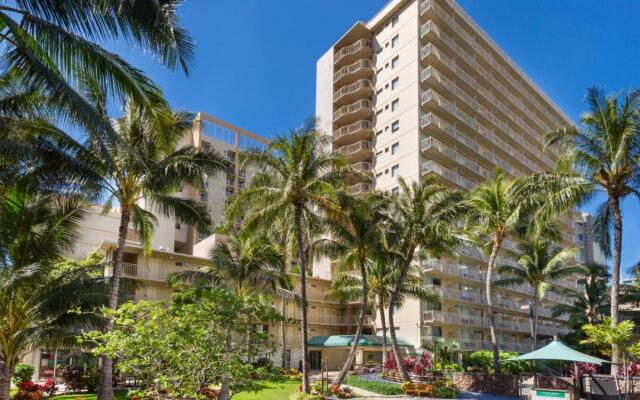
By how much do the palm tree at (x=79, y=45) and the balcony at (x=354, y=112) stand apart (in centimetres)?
5249

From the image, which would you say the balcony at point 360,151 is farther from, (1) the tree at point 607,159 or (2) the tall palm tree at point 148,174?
(2) the tall palm tree at point 148,174

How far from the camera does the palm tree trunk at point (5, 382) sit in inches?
725

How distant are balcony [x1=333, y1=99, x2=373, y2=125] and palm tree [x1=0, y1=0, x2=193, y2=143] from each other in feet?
172

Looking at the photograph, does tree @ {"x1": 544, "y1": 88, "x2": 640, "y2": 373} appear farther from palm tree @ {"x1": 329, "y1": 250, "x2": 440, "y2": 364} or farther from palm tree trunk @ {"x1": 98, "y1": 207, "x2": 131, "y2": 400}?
palm tree trunk @ {"x1": 98, "y1": 207, "x2": 131, "y2": 400}

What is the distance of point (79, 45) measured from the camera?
32.0 ft

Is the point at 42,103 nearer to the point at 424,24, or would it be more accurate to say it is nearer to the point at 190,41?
the point at 190,41

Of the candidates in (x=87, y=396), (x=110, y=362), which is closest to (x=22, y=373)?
(x=87, y=396)

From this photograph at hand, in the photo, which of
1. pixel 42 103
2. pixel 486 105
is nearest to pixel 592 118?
pixel 42 103

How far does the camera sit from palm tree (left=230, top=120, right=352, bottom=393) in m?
26.7

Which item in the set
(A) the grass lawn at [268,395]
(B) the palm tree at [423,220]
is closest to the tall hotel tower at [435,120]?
→ (B) the palm tree at [423,220]

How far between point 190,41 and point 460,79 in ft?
179

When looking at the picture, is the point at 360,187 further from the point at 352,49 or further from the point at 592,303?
the point at 592,303

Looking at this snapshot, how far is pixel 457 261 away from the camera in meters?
55.4

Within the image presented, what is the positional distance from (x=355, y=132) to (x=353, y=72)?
7.57 metres
